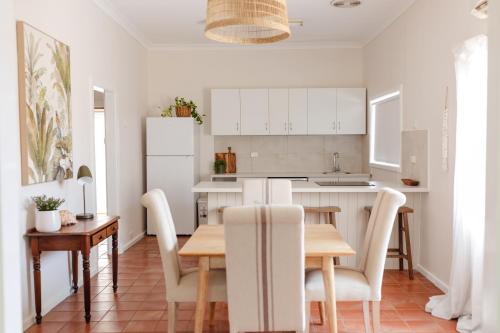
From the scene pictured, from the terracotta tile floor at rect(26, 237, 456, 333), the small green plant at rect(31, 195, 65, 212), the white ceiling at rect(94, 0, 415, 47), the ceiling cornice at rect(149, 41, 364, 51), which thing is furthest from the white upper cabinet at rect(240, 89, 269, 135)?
the small green plant at rect(31, 195, 65, 212)

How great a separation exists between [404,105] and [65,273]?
3.68m

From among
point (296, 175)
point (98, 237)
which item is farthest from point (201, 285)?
point (296, 175)

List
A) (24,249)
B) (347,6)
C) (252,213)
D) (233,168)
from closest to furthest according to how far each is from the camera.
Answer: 1. (252,213)
2. (24,249)
3. (347,6)
4. (233,168)

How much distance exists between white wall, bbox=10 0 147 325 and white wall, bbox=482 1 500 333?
1140 millimetres

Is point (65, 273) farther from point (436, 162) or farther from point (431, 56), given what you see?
point (431, 56)

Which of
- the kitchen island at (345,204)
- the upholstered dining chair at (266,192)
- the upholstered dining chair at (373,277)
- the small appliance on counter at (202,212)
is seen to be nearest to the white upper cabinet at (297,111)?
the small appliance on counter at (202,212)

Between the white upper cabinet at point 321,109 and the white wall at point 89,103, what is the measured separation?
7.88 feet

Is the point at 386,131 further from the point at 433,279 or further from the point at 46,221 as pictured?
the point at 46,221

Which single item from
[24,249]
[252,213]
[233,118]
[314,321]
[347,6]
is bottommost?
[314,321]

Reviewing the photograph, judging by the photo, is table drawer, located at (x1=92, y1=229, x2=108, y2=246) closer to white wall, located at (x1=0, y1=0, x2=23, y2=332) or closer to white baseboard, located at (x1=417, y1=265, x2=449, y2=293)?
white wall, located at (x1=0, y1=0, x2=23, y2=332)

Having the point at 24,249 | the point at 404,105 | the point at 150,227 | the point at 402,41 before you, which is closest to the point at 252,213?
the point at 24,249

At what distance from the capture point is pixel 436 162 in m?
4.12

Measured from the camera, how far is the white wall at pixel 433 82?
3773mm

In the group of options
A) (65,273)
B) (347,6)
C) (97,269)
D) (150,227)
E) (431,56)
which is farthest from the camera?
(150,227)
